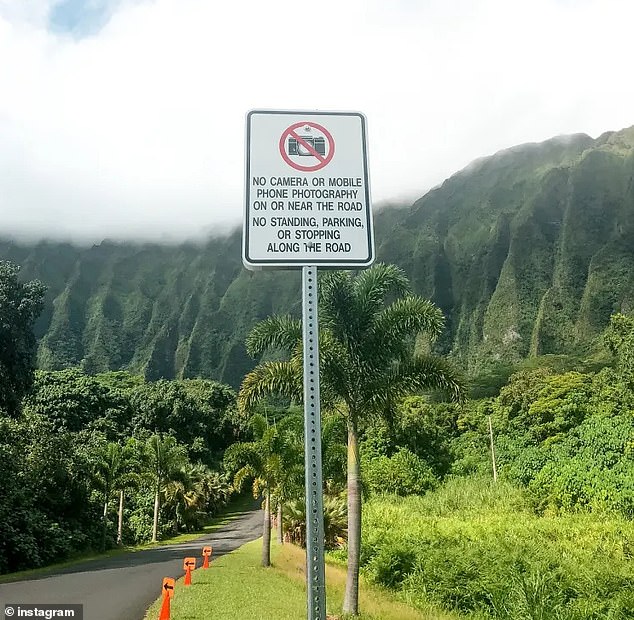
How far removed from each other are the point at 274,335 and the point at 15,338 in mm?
12402

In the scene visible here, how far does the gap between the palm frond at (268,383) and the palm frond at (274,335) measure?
492mm

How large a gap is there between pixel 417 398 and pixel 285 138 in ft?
162

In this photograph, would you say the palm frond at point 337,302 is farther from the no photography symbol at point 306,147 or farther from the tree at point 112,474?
the tree at point 112,474

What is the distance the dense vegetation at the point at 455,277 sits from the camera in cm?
9575

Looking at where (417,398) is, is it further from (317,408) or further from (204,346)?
(204,346)

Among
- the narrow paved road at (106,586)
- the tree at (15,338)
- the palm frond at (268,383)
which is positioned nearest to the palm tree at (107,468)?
the narrow paved road at (106,586)

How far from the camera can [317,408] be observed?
2.12 m

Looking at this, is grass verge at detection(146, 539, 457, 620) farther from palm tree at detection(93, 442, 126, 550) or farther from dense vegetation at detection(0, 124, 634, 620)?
palm tree at detection(93, 442, 126, 550)

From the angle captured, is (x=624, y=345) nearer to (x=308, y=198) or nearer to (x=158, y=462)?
(x=158, y=462)

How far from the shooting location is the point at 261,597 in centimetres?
1416

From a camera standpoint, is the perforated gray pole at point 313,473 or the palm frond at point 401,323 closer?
the perforated gray pole at point 313,473

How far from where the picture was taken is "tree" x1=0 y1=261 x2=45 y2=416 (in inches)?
813

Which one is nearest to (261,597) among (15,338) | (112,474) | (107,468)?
(15,338)

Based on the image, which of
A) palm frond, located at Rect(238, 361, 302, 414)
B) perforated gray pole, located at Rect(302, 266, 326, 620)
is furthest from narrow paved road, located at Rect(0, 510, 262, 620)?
perforated gray pole, located at Rect(302, 266, 326, 620)
